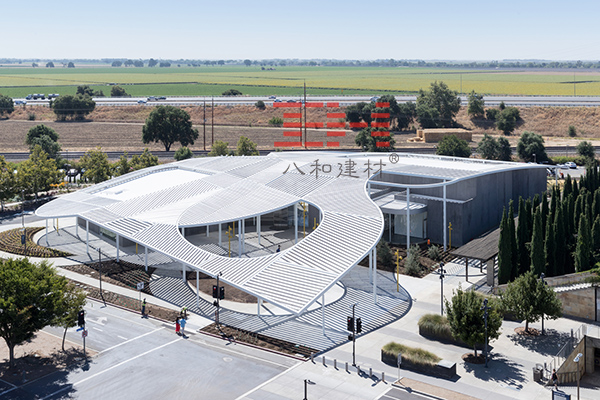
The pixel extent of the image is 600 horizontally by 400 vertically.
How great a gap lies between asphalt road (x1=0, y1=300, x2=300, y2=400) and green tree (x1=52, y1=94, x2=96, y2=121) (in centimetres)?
14692

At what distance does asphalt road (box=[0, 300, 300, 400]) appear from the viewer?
39125 millimetres

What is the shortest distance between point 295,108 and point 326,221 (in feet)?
438

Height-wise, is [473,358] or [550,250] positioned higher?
[550,250]

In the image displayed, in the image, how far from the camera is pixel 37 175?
90.3 meters

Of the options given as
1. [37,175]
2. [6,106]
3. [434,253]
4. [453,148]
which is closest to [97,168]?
[37,175]

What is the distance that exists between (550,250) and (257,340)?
25.0 metres

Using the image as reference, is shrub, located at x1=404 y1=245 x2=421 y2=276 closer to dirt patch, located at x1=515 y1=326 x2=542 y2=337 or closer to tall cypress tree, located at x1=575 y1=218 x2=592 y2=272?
tall cypress tree, located at x1=575 y1=218 x2=592 y2=272

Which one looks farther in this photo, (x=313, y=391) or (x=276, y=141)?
(x=276, y=141)

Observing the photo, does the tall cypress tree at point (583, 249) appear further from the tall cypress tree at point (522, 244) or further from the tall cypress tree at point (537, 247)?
the tall cypress tree at point (522, 244)

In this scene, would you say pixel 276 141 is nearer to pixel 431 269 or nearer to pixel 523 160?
pixel 523 160

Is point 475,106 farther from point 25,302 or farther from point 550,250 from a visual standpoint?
point 25,302

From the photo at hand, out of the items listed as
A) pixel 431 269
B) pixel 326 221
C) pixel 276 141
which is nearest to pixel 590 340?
pixel 431 269

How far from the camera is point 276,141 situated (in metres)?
147

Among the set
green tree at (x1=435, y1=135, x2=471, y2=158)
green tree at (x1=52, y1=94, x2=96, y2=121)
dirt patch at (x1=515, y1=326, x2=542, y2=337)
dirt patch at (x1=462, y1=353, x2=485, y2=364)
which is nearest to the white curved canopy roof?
dirt patch at (x1=462, y1=353, x2=485, y2=364)
